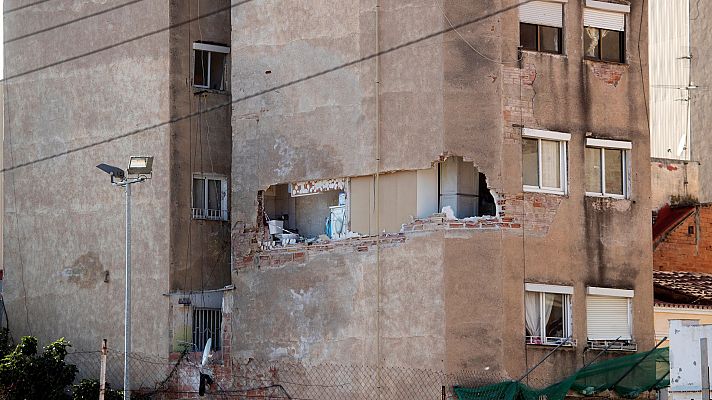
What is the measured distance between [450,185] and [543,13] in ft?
14.2

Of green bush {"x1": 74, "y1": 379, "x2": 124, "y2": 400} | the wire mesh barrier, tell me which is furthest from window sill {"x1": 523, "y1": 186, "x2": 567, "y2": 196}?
green bush {"x1": 74, "y1": 379, "x2": 124, "y2": 400}

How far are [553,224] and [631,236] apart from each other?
2.20 m

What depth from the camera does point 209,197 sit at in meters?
35.7

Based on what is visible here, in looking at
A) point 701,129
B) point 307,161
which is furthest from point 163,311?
point 701,129

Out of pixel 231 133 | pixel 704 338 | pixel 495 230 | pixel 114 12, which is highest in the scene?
pixel 114 12

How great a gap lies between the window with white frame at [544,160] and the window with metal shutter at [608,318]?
8.36ft

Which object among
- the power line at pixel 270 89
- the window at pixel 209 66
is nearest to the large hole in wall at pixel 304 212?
the power line at pixel 270 89

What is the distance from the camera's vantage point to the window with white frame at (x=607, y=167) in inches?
1255

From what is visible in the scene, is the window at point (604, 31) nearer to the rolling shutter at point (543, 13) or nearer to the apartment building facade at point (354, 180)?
the apartment building facade at point (354, 180)

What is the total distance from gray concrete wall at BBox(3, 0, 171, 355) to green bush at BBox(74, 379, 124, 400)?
1640 mm

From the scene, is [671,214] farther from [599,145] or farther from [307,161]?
[307,161]

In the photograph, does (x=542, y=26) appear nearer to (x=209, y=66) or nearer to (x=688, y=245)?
(x=209, y=66)

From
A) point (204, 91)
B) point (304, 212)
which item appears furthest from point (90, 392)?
point (204, 91)

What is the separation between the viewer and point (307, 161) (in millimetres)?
32562
